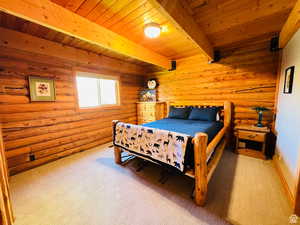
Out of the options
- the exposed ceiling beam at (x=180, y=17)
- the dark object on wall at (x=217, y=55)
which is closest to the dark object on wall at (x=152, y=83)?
the dark object on wall at (x=217, y=55)

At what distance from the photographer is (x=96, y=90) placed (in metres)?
3.42

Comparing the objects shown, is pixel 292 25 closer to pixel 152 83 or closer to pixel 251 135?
pixel 251 135

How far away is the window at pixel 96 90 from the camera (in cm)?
305

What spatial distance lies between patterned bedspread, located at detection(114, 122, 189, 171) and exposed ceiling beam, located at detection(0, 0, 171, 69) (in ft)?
4.59

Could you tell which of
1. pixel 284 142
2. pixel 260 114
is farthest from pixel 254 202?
pixel 260 114

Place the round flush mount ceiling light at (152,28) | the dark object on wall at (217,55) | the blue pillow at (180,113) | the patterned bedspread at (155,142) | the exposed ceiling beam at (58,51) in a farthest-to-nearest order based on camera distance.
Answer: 1. the blue pillow at (180,113)
2. the dark object on wall at (217,55)
3. the exposed ceiling beam at (58,51)
4. the round flush mount ceiling light at (152,28)
5. the patterned bedspread at (155,142)

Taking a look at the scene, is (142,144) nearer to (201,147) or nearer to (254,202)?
(201,147)

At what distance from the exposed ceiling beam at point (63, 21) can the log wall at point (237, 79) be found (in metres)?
1.93

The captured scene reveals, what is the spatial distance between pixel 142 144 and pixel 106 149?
1596 millimetres

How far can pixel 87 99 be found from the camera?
322 centimetres

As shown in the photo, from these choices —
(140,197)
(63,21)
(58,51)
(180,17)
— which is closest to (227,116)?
(180,17)

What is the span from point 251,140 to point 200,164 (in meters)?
1.99

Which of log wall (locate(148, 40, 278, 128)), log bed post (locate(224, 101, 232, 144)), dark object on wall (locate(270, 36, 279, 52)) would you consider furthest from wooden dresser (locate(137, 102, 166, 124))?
dark object on wall (locate(270, 36, 279, 52))

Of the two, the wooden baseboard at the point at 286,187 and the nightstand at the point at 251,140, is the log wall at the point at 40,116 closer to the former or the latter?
the nightstand at the point at 251,140
